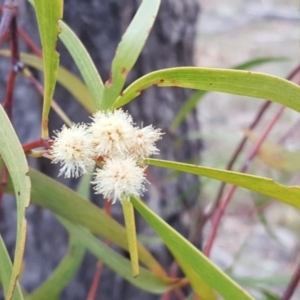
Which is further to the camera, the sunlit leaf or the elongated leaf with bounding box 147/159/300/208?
the sunlit leaf

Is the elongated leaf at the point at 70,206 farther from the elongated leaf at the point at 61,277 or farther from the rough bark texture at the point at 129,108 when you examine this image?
the rough bark texture at the point at 129,108

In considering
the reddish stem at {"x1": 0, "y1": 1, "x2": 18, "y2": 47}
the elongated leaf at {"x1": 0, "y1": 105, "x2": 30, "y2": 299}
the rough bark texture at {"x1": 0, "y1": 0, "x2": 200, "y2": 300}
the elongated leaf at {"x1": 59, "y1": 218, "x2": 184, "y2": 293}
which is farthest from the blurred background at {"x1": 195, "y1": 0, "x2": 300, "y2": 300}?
the elongated leaf at {"x1": 0, "y1": 105, "x2": 30, "y2": 299}

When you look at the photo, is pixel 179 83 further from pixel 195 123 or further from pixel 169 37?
pixel 195 123

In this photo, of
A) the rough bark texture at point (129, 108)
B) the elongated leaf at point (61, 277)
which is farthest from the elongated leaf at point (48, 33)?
the rough bark texture at point (129, 108)

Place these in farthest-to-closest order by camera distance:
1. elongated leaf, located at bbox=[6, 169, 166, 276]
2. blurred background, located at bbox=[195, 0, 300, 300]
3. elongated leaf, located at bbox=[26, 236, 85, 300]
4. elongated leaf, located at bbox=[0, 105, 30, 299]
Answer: blurred background, located at bbox=[195, 0, 300, 300] < elongated leaf, located at bbox=[26, 236, 85, 300] < elongated leaf, located at bbox=[6, 169, 166, 276] < elongated leaf, located at bbox=[0, 105, 30, 299]

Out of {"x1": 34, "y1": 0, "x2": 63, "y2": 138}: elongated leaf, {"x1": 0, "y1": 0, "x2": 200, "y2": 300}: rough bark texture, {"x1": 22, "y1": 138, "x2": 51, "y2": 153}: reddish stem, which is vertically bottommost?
{"x1": 22, "y1": 138, "x2": 51, "y2": 153}: reddish stem

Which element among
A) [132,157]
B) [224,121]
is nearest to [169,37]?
[132,157]

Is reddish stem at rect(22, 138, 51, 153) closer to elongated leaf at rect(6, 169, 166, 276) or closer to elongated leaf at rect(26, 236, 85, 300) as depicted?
elongated leaf at rect(6, 169, 166, 276)
